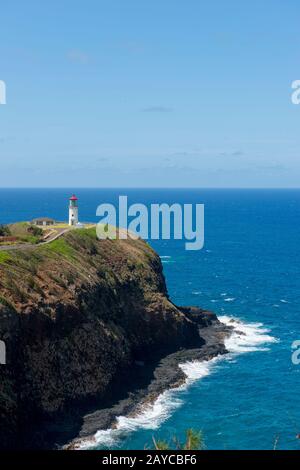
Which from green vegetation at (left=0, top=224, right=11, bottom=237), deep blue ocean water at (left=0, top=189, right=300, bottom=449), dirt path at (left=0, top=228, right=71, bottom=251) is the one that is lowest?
deep blue ocean water at (left=0, top=189, right=300, bottom=449)

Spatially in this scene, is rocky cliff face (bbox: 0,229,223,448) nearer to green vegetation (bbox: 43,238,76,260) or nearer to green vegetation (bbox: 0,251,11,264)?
green vegetation (bbox: 0,251,11,264)

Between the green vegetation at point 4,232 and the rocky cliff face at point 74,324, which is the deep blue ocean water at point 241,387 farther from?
the green vegetation at point 4,232

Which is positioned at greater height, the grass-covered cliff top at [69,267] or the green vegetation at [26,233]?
the green vegetation at [26,233]

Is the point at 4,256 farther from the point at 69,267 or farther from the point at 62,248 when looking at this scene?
the point at 62,248

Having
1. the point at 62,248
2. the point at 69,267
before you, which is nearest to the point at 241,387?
the point at 69,267

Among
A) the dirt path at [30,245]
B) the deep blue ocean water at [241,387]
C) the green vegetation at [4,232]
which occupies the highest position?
the green vegetation at [4,232]

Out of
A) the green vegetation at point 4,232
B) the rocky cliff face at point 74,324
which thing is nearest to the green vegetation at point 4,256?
the rocky cliff face at point 74,324

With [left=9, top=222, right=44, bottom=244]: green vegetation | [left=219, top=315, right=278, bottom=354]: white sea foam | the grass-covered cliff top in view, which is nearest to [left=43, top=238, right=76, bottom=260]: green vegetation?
the grass-covered cliff top
